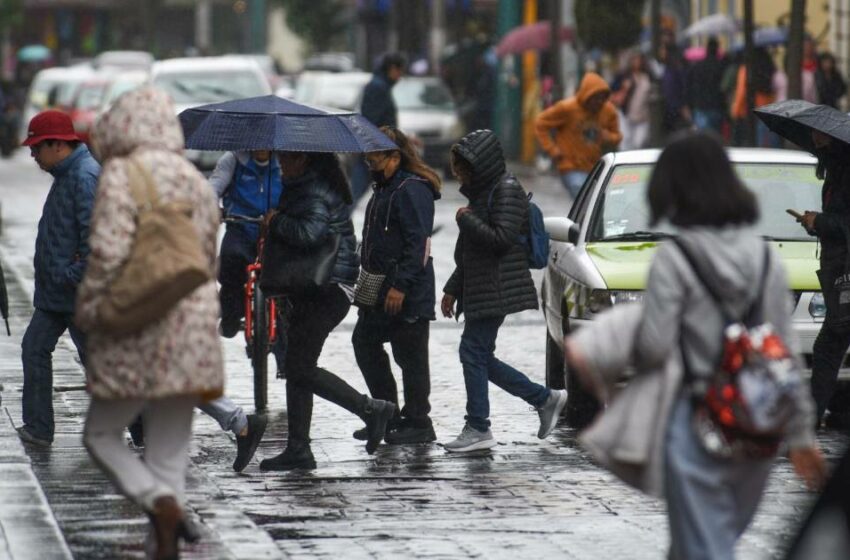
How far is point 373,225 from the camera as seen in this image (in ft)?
34.0

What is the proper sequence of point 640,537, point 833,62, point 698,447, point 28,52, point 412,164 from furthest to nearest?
point 28,52
point 833,62
point 412,164
point 640,537
point 698,447

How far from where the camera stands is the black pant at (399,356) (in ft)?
34.4

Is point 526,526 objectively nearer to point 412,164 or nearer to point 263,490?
point 263,490

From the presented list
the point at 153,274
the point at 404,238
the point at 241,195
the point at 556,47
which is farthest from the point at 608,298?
the point at 556,47

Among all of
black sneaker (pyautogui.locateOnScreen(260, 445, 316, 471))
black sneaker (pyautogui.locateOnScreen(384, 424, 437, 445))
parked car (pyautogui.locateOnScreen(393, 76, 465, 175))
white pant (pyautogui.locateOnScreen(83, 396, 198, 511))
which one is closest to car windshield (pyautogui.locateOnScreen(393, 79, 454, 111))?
parked car (pyautogui.locateOnScreen(393, 76, 465, 175))

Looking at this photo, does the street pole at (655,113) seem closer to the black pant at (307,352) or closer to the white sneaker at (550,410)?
the white sneaker at (550,410)

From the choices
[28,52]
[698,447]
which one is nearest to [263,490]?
[698,447]

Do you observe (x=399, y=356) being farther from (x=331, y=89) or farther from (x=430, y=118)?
(x=331, y=89)

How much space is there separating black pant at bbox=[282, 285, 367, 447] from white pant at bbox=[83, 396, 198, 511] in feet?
9.32

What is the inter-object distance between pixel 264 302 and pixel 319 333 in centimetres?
185

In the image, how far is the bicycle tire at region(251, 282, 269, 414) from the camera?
11391 mm

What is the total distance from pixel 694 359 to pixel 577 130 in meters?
13.0

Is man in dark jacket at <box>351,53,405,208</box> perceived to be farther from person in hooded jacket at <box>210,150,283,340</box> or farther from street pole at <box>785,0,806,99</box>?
person in hooded jacket at <box>210,150,283,340</box>

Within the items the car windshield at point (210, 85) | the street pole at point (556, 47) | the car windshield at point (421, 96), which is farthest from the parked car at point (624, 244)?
the street pole at point (556, 47)
